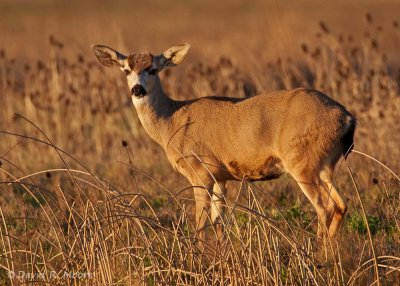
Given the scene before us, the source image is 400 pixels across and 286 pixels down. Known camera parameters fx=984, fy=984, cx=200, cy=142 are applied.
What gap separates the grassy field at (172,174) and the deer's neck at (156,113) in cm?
67

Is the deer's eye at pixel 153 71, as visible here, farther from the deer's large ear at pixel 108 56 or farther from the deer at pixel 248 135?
the deer's large ear at pixel 108 56

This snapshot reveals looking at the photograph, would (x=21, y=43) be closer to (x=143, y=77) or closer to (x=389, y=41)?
(x=389, y=41)

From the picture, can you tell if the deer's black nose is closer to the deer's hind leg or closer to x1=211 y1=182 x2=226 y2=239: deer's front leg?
x1=211 y1=182 x2=226 y2=239: deer's front leg

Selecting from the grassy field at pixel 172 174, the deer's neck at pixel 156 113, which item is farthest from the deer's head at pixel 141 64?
the grassy field at pixel 172 174

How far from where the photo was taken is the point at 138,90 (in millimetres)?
9672

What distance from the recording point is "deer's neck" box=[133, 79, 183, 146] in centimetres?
1005

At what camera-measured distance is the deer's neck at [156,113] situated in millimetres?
10055

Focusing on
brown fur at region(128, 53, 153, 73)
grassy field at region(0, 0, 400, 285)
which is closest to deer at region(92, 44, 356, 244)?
brown fur at region(128, 53, 153, 73)

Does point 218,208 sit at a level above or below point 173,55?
below

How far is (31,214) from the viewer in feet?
32.8

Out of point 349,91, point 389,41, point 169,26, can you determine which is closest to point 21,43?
point 169,26

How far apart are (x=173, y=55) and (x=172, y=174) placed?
2053mm

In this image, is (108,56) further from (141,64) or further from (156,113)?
(156,113)

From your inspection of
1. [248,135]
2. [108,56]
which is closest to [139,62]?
[108,56]
